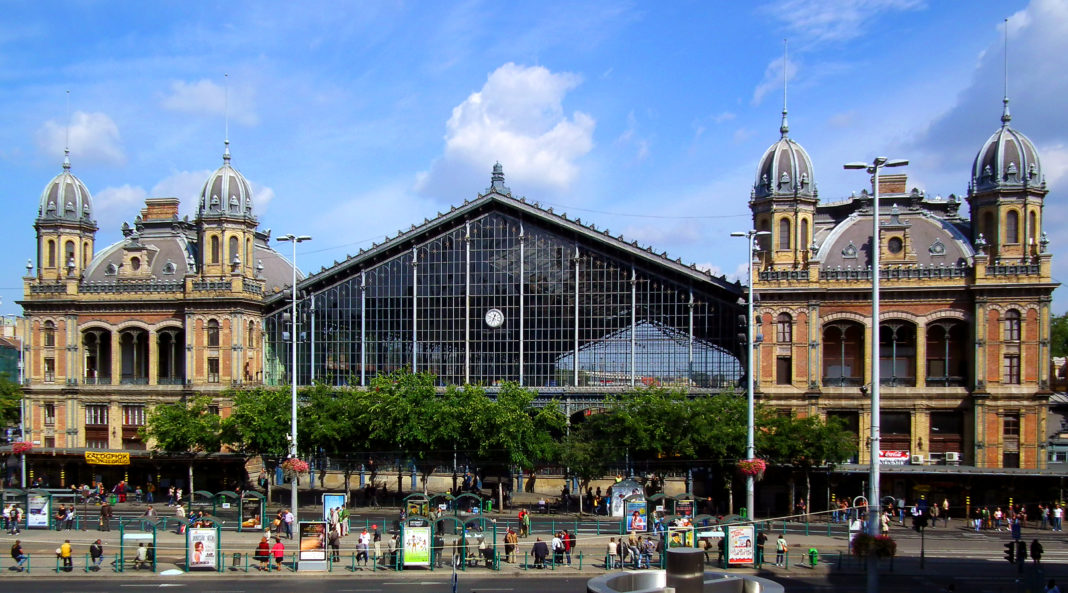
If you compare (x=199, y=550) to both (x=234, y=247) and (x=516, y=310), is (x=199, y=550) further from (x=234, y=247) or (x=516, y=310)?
(x=234, y=247)

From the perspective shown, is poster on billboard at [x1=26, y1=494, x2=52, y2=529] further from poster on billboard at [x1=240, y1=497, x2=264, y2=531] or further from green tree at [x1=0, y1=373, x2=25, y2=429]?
green tree at [x1=0, y1=373, x2=25, y2=429]

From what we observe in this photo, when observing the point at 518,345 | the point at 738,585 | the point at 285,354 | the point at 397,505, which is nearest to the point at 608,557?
the point at 738,585

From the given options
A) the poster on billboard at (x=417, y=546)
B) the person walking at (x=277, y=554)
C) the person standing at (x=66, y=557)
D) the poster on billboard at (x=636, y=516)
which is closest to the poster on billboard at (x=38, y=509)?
the person standing at (x=66, y=557)

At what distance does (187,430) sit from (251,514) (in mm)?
13406

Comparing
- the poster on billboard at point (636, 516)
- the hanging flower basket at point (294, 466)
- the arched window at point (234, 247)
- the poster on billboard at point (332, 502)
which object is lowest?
the poster on billboard at point (636, 516)

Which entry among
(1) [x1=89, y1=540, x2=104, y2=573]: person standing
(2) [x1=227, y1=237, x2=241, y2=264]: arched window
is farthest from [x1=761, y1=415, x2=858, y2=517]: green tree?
(2) [x1=227, y1=237, x2=241, y2=264]: arched window

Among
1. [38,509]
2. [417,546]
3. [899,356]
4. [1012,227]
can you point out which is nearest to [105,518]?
[38,509]

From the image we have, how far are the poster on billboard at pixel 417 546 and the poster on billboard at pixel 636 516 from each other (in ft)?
38.0

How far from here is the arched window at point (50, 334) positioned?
76.8 metres

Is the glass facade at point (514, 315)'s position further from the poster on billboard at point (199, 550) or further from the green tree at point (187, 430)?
the poster on billboard at point (199, 550)

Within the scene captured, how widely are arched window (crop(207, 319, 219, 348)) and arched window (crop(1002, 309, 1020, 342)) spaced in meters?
56.8

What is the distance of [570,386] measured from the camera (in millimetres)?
69938

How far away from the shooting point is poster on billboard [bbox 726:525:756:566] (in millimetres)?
42000

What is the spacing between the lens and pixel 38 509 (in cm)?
5319
